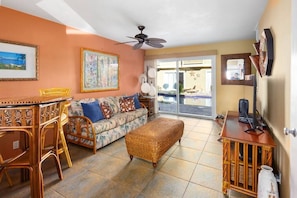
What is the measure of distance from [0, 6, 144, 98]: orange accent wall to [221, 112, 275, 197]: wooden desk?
307 cm

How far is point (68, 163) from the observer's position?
230 cm

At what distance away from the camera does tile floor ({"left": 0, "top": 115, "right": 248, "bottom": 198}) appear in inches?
68.9

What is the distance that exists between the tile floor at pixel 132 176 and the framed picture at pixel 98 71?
5.13ft

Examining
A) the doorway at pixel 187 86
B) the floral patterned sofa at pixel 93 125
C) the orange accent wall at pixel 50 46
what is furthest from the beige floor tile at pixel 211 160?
the orange accent wall at pixel 50 46

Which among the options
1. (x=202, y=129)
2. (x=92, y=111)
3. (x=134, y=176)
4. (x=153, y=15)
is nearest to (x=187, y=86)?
(x=202, y=129)

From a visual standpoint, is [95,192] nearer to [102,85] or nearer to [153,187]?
[153,187]

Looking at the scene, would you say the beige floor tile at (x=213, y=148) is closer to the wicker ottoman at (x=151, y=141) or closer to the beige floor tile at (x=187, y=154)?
the beige floor tile at (x=187, y=154)

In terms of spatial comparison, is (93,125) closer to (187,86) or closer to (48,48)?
(48,48)

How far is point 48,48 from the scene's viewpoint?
113 inches

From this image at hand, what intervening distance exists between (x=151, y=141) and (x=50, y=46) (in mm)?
2572

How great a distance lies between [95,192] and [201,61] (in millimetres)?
4740

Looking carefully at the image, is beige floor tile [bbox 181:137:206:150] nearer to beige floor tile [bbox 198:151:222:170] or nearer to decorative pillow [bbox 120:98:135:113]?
beige floor tile [bbox 198:151:222:170]

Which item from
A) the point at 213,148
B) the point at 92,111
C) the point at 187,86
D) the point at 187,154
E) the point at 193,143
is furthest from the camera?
the point at 187,86

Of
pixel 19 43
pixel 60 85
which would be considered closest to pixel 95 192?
pixel 60 85
